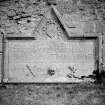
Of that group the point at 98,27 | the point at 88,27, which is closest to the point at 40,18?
the point at 88,27

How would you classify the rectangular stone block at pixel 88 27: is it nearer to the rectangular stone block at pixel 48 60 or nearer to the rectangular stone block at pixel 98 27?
the rectangular stone block at pixel 98 27

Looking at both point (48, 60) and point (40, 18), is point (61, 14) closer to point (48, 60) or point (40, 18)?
point (40, 18)

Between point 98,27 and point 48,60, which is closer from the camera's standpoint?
point 48,60

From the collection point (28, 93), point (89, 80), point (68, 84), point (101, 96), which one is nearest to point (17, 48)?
point (28, 93)

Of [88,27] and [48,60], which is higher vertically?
[88,27]

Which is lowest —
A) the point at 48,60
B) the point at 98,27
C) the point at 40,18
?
the point at 48,60

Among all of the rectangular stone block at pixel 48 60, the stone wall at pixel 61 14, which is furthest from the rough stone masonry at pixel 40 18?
the rectangular stone block at pixel 48 60

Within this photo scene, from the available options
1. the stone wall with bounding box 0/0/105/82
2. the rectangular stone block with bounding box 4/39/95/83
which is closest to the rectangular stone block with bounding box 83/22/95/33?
the stone wall with bounding box 0/0/105/82

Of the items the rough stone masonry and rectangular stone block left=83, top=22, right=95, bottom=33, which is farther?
rectangular stone block left=83, top=22, right=95, bottom=33

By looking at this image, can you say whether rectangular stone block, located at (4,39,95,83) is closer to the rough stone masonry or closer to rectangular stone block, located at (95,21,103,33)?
the rough stone masonry

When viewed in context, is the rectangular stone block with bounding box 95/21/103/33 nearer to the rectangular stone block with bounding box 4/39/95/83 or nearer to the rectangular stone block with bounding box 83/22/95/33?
the rectangular stone block with bounding box 83/22/95/33

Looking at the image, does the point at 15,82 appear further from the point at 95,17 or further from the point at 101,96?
the point at 95,17

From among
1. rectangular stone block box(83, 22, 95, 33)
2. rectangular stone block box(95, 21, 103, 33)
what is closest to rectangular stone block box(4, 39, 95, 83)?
rectangular stone block box(83, 22, 95, 33)

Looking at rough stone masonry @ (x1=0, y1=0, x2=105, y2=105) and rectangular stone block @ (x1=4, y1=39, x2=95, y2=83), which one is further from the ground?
rough stone masonry @ (x1=0, y1=0, x2=105, y2=105)
